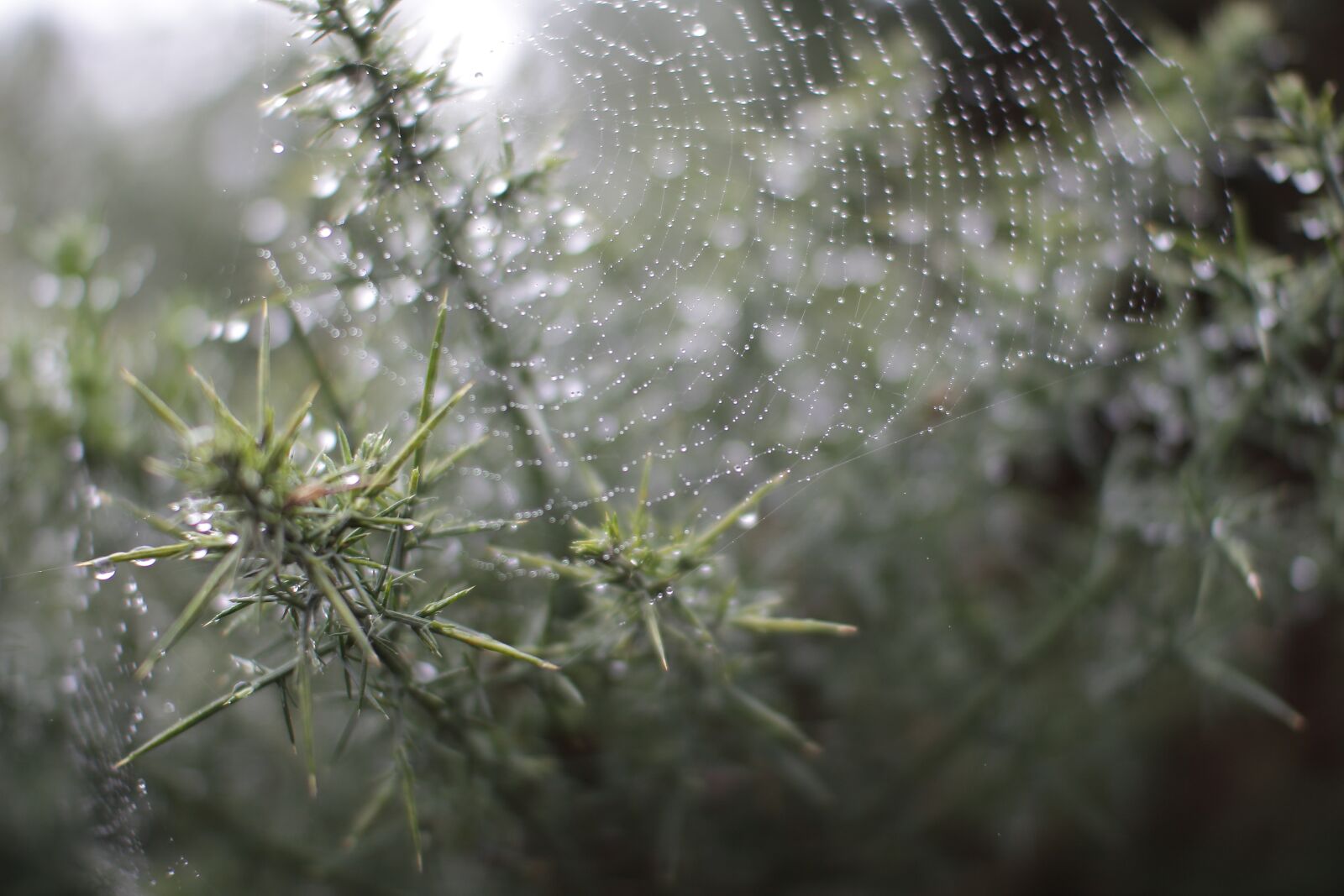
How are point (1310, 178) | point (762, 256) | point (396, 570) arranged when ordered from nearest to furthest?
1. point (396, 570)
2. point (1310, 178)
3. point (762, 256)

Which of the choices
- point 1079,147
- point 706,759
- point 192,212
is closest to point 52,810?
point 706,759

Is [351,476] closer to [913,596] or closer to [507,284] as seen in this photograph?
[507,284]

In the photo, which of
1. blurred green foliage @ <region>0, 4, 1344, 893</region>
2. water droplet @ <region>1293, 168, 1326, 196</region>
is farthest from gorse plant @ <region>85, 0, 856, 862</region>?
water droplet @ <region>1293, 168, 1326, 196</region>

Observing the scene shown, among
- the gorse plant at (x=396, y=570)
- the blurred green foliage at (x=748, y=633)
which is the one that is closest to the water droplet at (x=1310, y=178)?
the blurred green foliage at (x=748, y=633)

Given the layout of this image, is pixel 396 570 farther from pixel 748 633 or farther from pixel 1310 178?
pixel 1310 178

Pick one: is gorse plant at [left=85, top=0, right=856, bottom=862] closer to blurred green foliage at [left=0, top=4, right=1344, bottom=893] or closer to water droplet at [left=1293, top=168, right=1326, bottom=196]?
blurred green foliage at [left=0, top=4, right=1344, bottom=893]

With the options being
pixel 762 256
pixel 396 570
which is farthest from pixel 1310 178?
pixel 396 570

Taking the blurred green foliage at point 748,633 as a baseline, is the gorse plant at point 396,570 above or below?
above

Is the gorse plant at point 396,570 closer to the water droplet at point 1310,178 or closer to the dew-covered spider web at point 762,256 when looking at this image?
the dew-covered spider web at point 762,256
